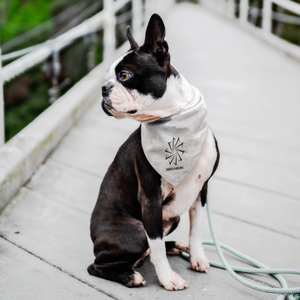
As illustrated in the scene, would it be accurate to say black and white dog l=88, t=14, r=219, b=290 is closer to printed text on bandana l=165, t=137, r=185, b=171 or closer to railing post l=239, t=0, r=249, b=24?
printed text on bandana l=165, t=137, r=185, b=171

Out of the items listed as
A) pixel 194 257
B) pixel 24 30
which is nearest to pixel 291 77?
pixel 194 257

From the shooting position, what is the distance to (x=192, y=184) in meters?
1.70

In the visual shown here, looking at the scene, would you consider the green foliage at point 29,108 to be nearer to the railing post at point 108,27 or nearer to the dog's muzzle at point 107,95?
the railing post at point 108,27

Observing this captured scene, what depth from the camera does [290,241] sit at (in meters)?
2.20

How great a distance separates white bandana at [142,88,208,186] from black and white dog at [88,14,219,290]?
0.06ft

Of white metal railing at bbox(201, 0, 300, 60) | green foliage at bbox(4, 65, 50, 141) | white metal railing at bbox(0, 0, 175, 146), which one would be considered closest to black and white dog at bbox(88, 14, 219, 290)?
white metal railing at bbox(0, 0, 175, 146)

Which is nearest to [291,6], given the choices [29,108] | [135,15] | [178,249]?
[135,15]

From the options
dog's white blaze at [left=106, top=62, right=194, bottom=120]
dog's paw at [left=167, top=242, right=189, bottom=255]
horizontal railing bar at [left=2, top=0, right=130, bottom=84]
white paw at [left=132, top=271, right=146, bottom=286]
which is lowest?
dog's paw at [left=167, top=242, right=189, bottom=255]

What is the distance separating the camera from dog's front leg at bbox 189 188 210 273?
6.04ft

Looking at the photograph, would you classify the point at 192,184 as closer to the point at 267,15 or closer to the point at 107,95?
the point at 107,95

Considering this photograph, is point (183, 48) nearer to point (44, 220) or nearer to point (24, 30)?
point (44, 220)

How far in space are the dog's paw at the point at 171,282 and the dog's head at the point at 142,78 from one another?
76cm

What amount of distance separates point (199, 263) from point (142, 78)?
0.97 metres

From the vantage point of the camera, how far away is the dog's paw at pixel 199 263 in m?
1.87
